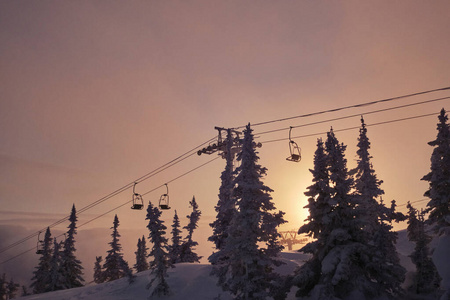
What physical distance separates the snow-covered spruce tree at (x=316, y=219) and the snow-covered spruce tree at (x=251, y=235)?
196 centimetres

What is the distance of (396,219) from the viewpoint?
40250mm

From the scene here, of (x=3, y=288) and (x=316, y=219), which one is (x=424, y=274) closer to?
(x=316, y=219)

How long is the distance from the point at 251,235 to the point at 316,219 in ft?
16.5

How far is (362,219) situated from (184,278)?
24.5 meters

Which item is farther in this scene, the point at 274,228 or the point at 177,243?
the point at 177,243

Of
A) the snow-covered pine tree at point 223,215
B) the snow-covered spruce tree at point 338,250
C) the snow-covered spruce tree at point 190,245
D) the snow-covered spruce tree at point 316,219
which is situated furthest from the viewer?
the snow-covered spruce tree at point 190,245

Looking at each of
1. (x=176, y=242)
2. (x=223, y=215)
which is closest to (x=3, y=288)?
(x=176, y=242)

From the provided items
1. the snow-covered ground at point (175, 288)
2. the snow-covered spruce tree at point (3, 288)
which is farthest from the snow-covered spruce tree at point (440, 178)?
the snow-covered spruce tree at point (3, 288)

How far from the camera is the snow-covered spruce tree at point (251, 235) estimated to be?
24.3m

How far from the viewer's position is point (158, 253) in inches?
1517

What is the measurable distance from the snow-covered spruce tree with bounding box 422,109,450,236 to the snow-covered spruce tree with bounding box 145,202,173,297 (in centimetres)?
2760

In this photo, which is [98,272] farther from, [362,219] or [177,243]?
[362,219]

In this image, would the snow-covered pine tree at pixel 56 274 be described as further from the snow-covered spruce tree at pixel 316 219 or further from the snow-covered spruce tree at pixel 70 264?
the snow-covered spruce tree at pixel 316 219

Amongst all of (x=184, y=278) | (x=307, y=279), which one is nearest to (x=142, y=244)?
(x=184, y=278)
